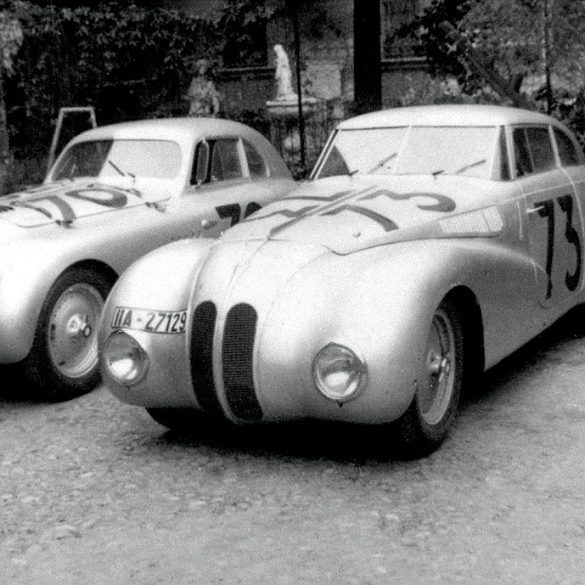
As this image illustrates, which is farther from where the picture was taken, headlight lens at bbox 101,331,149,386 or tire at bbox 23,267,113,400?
tire at bbox 23,267,113,400

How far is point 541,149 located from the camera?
669 cm

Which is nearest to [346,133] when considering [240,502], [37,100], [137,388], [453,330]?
[453,330]

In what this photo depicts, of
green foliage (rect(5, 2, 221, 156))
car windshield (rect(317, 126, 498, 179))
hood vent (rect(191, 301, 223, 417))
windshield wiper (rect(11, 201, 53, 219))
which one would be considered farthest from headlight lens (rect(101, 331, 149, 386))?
green foliage (rect(5, 2, 221, 156))

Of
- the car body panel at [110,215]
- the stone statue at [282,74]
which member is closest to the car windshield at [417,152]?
the car body panel at [110,215]

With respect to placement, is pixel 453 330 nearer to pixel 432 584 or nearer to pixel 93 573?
pixel 432 584

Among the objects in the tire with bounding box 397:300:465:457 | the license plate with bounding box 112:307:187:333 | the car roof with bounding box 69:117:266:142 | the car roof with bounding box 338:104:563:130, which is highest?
the car roof with bounding box 338:104:563:130

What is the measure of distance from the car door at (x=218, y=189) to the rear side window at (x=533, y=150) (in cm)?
218

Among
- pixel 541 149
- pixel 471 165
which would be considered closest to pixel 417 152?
pixel 471 165

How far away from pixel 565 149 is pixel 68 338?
357cm

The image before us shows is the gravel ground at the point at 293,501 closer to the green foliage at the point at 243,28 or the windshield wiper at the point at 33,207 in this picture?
the windshield wiper at the point at 33,207

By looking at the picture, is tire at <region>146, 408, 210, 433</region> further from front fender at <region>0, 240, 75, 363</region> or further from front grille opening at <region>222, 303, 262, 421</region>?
front fender at <region>0, 240, 75, 363</region>

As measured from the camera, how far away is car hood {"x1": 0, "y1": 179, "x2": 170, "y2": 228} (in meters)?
6.34

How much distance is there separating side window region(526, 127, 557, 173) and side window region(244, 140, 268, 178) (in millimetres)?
2326

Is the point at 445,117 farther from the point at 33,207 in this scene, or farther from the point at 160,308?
the point at 33,207
